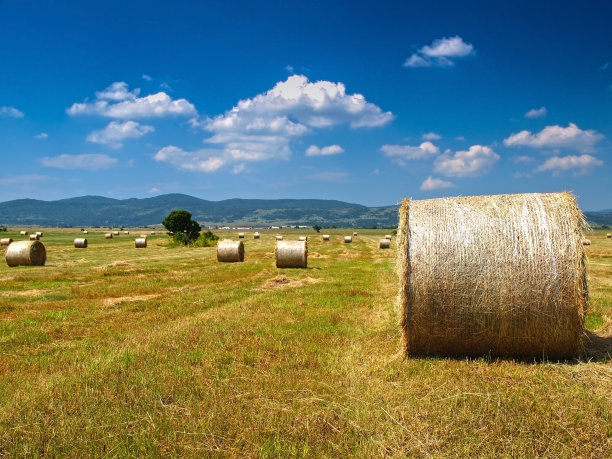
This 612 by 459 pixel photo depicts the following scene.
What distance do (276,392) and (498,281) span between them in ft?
14.0

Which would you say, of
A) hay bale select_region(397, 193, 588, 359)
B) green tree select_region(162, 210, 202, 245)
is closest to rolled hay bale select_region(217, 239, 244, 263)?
hay bale select_region(397, 193, 588, 359)

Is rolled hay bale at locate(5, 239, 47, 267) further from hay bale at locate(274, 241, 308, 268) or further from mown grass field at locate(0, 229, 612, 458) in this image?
mown grass field at locate(0, 229, 612, 458)

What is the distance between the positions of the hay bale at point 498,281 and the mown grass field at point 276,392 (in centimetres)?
42

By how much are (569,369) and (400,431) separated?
3.76 m

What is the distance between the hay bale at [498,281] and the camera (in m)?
7.06

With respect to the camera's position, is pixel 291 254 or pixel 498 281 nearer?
pixel 498 281

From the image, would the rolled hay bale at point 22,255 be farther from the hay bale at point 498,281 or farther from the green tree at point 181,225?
the green tree at point 181,225

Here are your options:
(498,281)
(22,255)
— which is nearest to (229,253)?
(22,255)

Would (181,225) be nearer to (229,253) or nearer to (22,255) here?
(229,253)

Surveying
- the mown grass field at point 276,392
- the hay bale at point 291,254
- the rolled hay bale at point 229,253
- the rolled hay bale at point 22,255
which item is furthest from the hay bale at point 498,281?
the rolled hay bale at point 22,255

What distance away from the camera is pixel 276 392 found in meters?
5.93

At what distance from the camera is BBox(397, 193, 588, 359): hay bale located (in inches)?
278

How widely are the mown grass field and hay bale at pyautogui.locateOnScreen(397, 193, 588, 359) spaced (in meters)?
0.42

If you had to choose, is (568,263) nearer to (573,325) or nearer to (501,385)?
(573,325)
